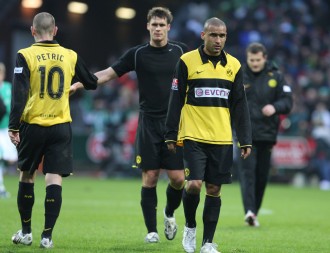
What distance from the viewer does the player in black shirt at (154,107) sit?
10625 mm

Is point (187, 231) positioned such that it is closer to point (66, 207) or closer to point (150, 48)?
point (150, 48)

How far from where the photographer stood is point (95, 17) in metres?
35.3

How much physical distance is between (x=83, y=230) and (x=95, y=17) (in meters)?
24.3

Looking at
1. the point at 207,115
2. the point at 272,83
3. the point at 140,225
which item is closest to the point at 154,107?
the point at 207,115

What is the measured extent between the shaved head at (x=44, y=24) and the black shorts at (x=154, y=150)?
5.73 ft

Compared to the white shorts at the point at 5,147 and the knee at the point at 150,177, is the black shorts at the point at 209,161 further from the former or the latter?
the white shorts at the point at 5,147

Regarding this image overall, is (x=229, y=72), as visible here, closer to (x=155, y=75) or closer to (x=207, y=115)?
(x=207, y=115)

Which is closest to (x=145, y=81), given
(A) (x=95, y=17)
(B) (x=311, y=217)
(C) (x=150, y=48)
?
(C) (x=150, y=48)

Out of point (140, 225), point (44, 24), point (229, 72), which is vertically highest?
point (44, 24)

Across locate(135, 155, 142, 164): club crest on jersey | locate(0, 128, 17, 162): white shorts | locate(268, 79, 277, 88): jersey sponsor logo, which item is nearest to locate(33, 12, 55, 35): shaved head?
locate(135, 155, 142, 164): club crest on jersey

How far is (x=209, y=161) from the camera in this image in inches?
369

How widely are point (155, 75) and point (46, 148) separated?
172 centimetres

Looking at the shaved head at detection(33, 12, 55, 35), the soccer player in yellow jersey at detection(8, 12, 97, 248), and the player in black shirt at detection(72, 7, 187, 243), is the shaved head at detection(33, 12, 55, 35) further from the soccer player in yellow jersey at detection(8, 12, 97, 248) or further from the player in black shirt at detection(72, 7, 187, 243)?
the player in black shirt at detection(72, 7, 187, 243)

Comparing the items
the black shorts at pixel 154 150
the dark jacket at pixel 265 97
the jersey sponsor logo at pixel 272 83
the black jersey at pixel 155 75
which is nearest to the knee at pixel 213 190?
the black shorts at pixel 154 150
